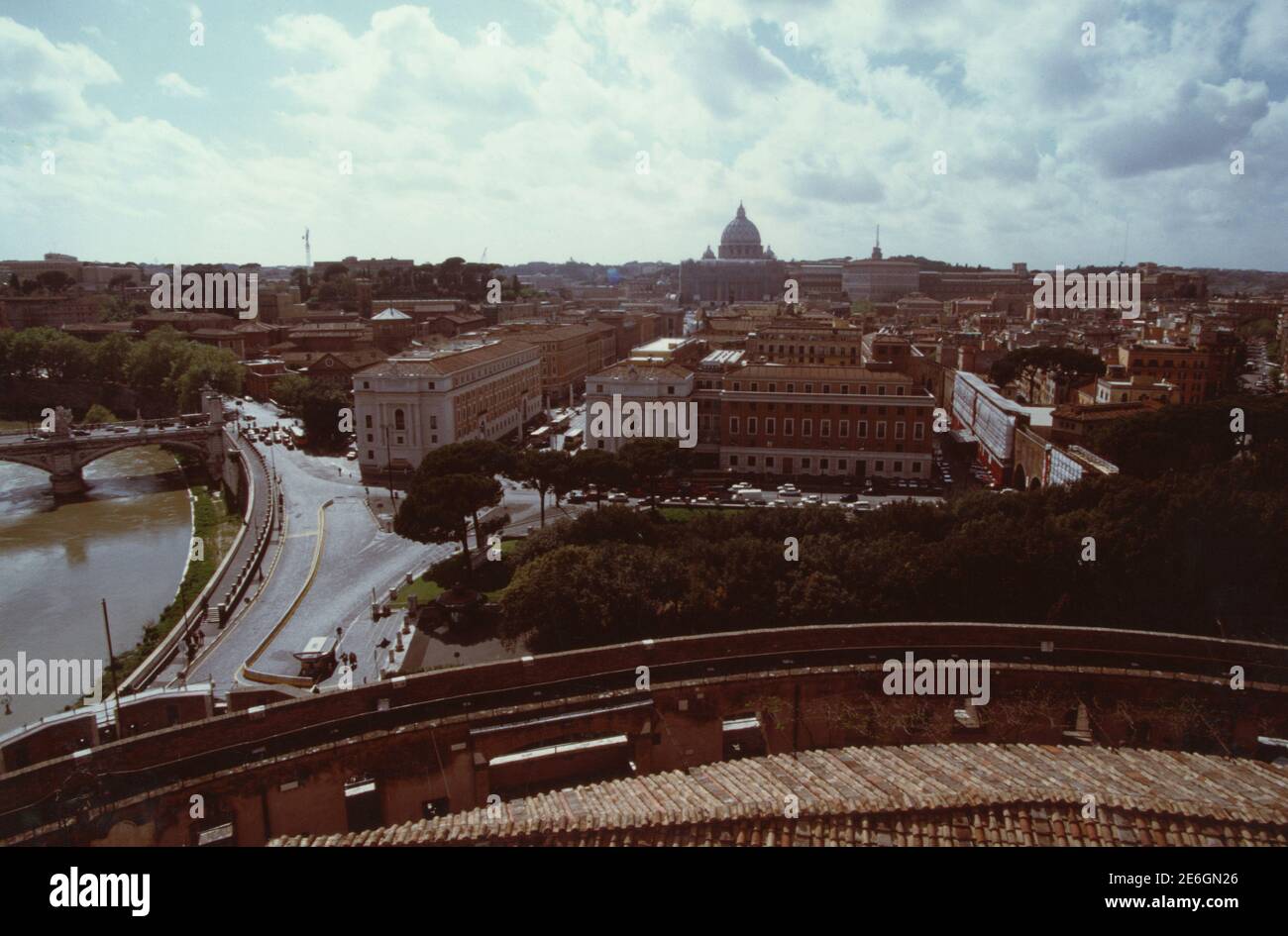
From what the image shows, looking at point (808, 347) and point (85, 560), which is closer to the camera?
point (85, 560)

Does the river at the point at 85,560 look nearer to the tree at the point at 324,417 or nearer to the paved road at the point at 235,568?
the paved road at the point at 235,568

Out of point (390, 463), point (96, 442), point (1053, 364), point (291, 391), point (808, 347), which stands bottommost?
point (390, 463)

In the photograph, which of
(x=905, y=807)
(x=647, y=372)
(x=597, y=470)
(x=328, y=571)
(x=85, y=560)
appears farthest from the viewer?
(x=647, y=372)

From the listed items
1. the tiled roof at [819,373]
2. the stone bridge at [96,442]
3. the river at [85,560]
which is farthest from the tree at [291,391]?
the tiled roof at [819,373]

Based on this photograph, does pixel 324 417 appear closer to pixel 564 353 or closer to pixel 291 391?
pixel 291 391

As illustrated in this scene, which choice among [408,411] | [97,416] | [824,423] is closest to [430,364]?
[408,411]
